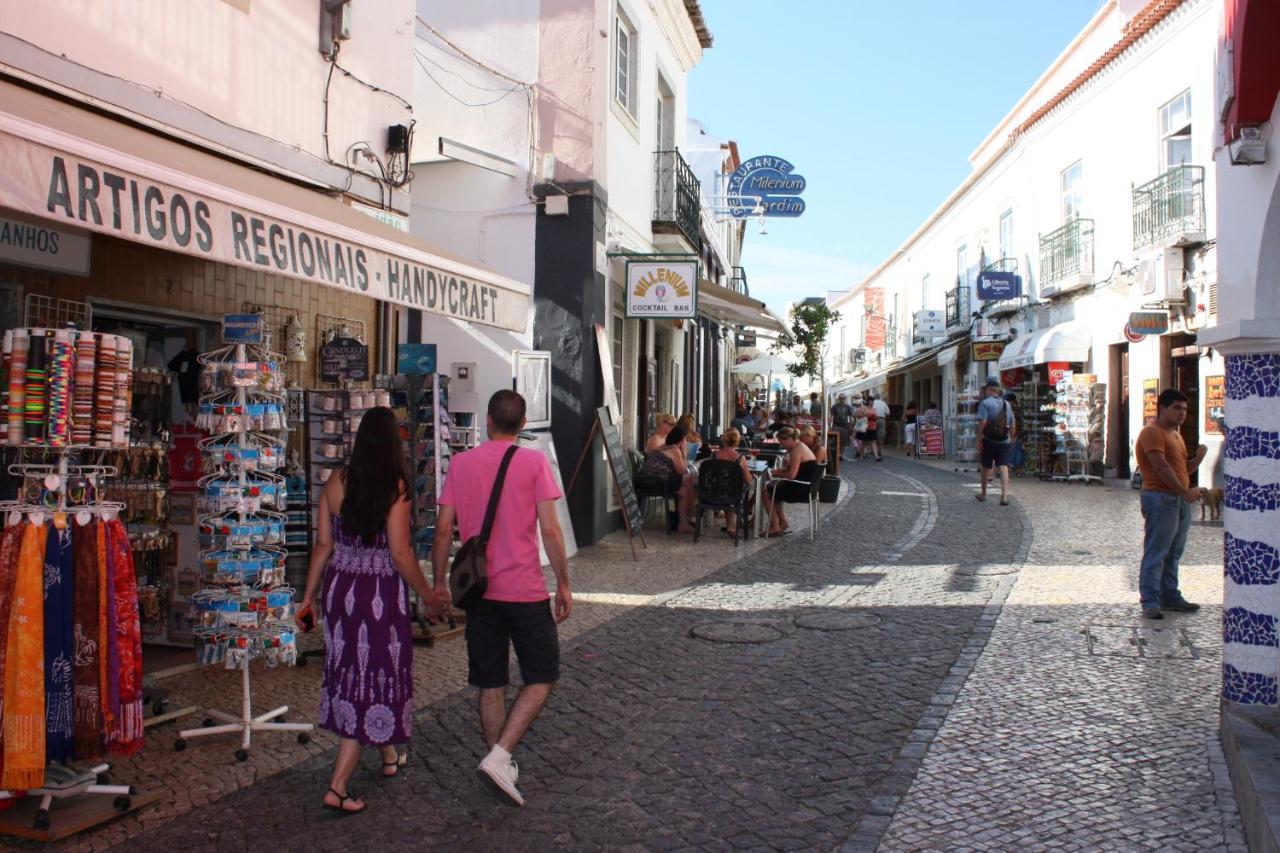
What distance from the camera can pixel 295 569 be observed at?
6.88 m

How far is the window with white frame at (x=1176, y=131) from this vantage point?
1812 centimetres

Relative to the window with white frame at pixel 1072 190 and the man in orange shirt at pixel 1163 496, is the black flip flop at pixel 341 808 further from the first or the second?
the window with white frame at pixel 1072 190

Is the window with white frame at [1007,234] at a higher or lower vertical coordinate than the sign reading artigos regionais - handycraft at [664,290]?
higher

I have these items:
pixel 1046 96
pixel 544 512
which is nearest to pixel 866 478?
pixel 1046 96

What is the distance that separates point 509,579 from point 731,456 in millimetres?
7941

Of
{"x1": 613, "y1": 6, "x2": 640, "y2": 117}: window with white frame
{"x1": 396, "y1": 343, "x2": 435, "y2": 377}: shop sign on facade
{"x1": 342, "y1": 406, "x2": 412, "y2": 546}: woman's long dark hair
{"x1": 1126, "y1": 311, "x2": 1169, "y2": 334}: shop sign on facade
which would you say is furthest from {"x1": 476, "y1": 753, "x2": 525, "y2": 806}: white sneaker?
{"x1": 1126, "y1": 311, "x2": 1169, "y2": 334}: shop sign on facade

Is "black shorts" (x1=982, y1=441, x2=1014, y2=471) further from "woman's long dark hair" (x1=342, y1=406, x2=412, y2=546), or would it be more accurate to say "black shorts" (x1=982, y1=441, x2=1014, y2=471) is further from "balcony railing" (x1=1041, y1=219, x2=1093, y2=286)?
"woman's long dark hair" (x1=342, y1=406, x2=412, y2=546)

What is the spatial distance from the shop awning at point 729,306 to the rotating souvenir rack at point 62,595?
11.9 metres

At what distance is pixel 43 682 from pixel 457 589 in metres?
1.56

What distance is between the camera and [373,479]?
4.30m

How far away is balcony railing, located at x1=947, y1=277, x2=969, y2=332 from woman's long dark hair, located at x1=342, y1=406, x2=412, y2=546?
2969 centimetres

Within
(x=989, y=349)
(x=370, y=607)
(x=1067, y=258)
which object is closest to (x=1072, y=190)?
(x=1067, y=258)

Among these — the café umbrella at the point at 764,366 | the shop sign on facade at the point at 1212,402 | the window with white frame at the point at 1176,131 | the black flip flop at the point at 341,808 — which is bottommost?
the black flip flop at the point at 341,808

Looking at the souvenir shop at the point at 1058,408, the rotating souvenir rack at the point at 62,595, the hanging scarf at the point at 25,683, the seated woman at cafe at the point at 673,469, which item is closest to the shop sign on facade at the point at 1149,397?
the souvenir shop at the point at 1058,408
